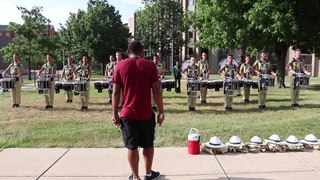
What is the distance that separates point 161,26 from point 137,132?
164 ft

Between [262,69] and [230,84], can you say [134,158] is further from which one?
[262,69]

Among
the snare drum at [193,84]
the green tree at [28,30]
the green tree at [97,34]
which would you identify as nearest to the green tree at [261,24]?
the snare drum at [193,84]

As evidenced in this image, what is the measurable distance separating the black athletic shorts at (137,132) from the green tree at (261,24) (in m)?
14.5

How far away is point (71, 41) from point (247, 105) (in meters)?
40.9

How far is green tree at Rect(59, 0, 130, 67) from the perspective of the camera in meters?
49.2

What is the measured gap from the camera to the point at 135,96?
17.8 feet

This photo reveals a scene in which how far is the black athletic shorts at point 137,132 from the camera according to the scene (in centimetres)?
546

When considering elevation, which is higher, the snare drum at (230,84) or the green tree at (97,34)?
the green tree at (97,34)

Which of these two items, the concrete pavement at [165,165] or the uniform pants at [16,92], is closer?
the concrete pavement at [165,165]

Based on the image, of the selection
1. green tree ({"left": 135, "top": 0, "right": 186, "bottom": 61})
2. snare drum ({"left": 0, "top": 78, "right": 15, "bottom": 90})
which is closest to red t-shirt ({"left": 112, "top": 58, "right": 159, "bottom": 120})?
snare drum ({"left": 0, "top": 78, "right": 15, "bottom": 90})

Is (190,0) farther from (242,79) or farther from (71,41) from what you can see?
(242,79)

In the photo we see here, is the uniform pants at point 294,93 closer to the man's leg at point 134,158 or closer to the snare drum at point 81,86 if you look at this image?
the snare drum at point 81,86

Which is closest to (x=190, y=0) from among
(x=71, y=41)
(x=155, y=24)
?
(x=155, y=24)

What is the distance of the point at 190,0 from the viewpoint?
5678cm
